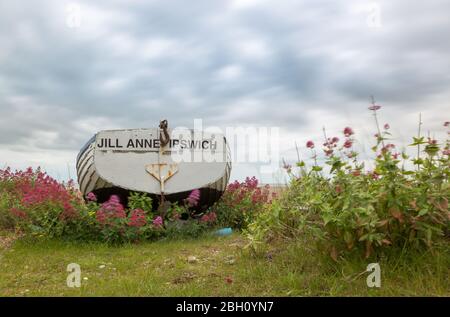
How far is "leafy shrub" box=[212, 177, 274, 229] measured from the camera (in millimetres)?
7504

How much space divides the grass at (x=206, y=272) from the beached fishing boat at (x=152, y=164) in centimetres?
118

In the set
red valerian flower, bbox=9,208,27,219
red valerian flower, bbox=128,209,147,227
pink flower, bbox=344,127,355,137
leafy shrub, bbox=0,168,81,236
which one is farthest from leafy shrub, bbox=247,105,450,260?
red valerian flower, bbox=9,208,27,219

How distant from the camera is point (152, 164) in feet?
22.1

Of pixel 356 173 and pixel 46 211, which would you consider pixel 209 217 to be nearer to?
pixel 46 211

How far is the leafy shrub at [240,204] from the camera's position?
7504 mm

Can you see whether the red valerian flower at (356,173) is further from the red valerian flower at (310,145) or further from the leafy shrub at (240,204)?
the leafy shrub at (240,204)

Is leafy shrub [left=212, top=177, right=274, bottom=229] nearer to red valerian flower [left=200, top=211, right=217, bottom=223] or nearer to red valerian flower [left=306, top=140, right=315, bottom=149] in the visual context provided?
red valerian flower [left=200, top=211, right=217, bottom=223]

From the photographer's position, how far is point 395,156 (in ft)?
11.8

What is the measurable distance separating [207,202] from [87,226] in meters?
2.00

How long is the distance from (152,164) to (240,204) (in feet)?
6.01

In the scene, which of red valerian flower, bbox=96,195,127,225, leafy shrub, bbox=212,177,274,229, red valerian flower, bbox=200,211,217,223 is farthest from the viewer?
leafy shrub, bbox=212,177,274,229

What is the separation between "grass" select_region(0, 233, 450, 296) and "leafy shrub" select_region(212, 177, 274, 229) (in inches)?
68.2

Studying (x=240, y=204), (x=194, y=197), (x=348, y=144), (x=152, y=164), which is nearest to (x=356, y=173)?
(x=348, y=144)
